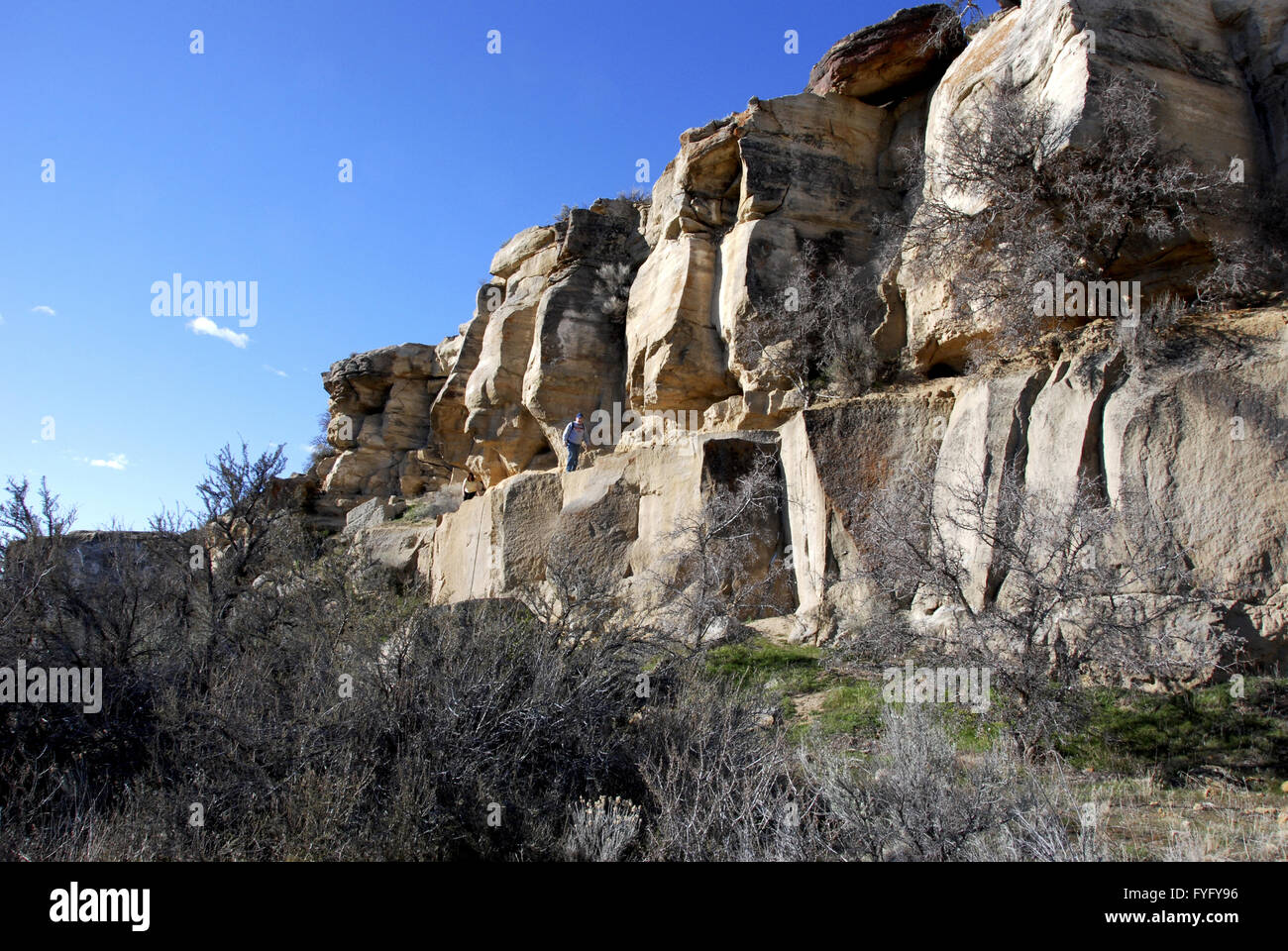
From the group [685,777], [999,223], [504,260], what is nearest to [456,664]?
[685,777]

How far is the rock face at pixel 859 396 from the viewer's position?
7.30 meters

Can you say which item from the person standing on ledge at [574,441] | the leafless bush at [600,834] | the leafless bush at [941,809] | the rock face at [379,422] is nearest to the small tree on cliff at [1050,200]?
the leafless bush at [941,809]

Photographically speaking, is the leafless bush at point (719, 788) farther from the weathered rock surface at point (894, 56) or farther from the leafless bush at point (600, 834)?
the weathered rock surface at point (894, 56)

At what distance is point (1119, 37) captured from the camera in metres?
9.63

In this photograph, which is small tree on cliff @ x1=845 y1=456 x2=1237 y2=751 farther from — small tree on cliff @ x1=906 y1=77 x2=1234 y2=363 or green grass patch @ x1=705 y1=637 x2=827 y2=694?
small tree on cliff @ x1=906 y1=77 x2=1234 y2=363

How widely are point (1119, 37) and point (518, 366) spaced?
1353cm

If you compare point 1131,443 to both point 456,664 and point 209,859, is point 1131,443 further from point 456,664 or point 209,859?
point 209,859

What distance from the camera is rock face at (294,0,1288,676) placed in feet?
24.0

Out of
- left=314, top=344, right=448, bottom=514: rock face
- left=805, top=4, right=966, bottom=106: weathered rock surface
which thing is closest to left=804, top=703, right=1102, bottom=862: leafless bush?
left=805, top=4, right=966, bottom=106: weathered rock surface

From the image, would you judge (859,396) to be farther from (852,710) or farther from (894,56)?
(894,56)

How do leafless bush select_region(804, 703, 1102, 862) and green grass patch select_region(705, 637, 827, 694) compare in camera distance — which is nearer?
leafless bush select_region(804, 703, 1102, 862)

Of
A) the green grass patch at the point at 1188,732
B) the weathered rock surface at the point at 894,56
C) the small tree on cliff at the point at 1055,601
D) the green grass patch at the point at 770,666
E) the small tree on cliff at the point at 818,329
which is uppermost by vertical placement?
the weathered rock surface at the point at 894,56
